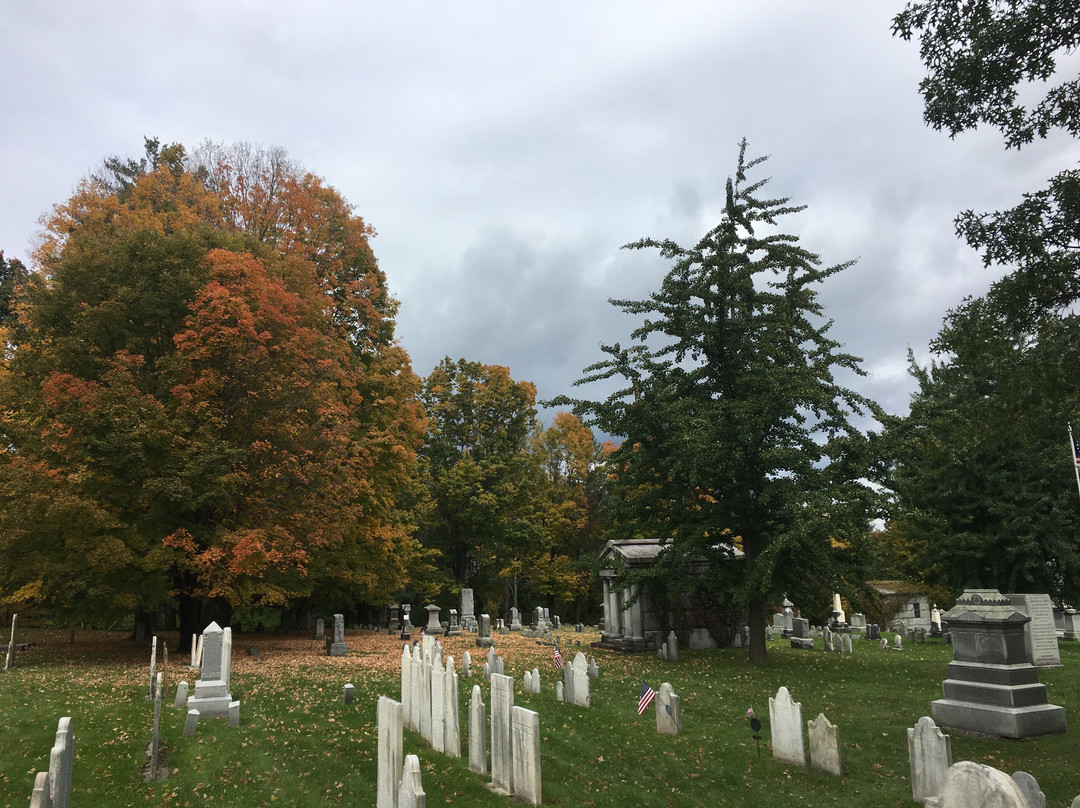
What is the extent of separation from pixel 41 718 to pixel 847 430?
18865 millimetres

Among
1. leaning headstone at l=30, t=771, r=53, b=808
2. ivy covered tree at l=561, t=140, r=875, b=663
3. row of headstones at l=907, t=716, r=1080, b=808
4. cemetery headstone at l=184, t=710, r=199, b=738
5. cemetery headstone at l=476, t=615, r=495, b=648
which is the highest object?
ivy covered tree at l=561, t=140, r=875, b=663

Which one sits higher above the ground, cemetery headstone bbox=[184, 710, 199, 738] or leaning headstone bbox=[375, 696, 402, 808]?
leaning headstone bbox=[375, 696, 402, 808]

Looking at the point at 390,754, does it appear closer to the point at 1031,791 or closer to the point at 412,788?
the point at 412,788

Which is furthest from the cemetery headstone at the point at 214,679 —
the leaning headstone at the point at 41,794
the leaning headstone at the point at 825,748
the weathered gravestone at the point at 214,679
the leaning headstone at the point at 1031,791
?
the leaning headstone at the point at 1031,791

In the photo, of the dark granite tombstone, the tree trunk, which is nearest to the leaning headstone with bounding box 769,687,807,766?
the dark granite tombstone

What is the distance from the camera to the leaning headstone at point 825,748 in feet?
30.6

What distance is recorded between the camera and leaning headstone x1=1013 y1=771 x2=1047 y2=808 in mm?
5746

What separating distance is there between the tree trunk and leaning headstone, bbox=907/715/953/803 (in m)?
10.5

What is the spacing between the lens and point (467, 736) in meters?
10.8

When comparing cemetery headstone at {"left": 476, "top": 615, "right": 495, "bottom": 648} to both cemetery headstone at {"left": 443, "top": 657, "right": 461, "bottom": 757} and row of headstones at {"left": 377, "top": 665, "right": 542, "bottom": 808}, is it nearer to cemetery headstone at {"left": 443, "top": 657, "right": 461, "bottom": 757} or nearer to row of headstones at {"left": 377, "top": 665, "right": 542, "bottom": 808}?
cemetery headstone at {"left": 443, "top": 657, "right": 461, "bottom": 757}

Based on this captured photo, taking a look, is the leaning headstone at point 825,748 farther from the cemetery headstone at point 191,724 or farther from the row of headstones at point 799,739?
the cemetery headstone at point 191,724

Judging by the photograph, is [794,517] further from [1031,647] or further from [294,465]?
[294,465]

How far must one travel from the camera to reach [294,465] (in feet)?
62.5

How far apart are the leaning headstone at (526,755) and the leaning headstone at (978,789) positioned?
421cm
